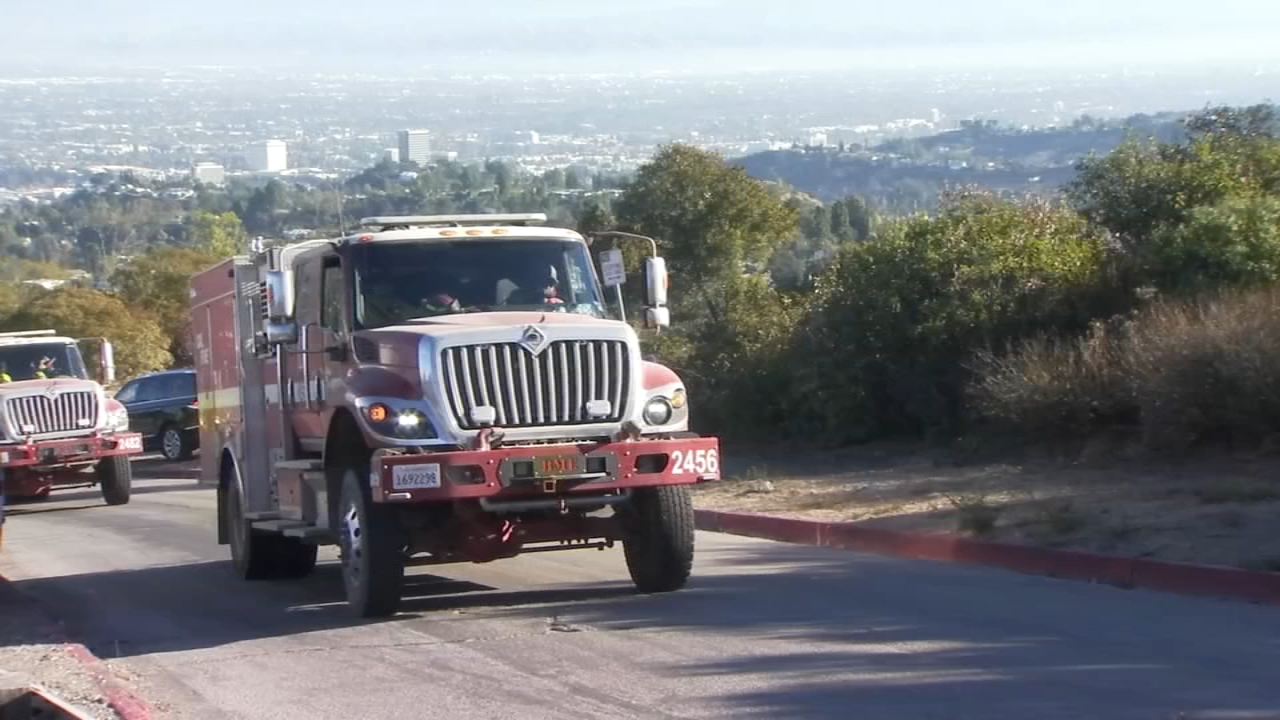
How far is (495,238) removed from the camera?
12.2 metres

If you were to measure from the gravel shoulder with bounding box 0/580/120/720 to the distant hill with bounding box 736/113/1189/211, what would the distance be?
43201 millimetres

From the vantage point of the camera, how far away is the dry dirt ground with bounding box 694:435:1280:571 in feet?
41.3

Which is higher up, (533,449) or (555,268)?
(555,268)

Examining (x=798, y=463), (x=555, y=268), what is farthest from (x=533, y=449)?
(x=798, y=463)

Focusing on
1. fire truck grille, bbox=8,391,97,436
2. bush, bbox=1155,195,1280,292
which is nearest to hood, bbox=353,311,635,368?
bush, bbox=1155,195,1280,292

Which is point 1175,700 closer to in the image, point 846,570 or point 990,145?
point 846,570

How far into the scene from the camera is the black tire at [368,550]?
35.6ft

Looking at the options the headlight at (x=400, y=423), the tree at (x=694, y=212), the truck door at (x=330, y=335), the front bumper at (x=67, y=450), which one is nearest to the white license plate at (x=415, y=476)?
the headlight at (x=400, y=423)

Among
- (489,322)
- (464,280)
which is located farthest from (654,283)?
(489,322)

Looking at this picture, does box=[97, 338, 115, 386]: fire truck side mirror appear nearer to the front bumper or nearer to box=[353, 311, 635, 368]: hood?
the front bumper

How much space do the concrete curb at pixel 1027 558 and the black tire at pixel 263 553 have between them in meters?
4.19

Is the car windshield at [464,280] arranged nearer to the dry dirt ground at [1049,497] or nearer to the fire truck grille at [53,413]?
the dry dirt ground at [1049,497]

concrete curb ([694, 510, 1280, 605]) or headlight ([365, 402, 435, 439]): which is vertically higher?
headlight ([365, 402, 435, 439])

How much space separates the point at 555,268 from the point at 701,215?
16974mm
